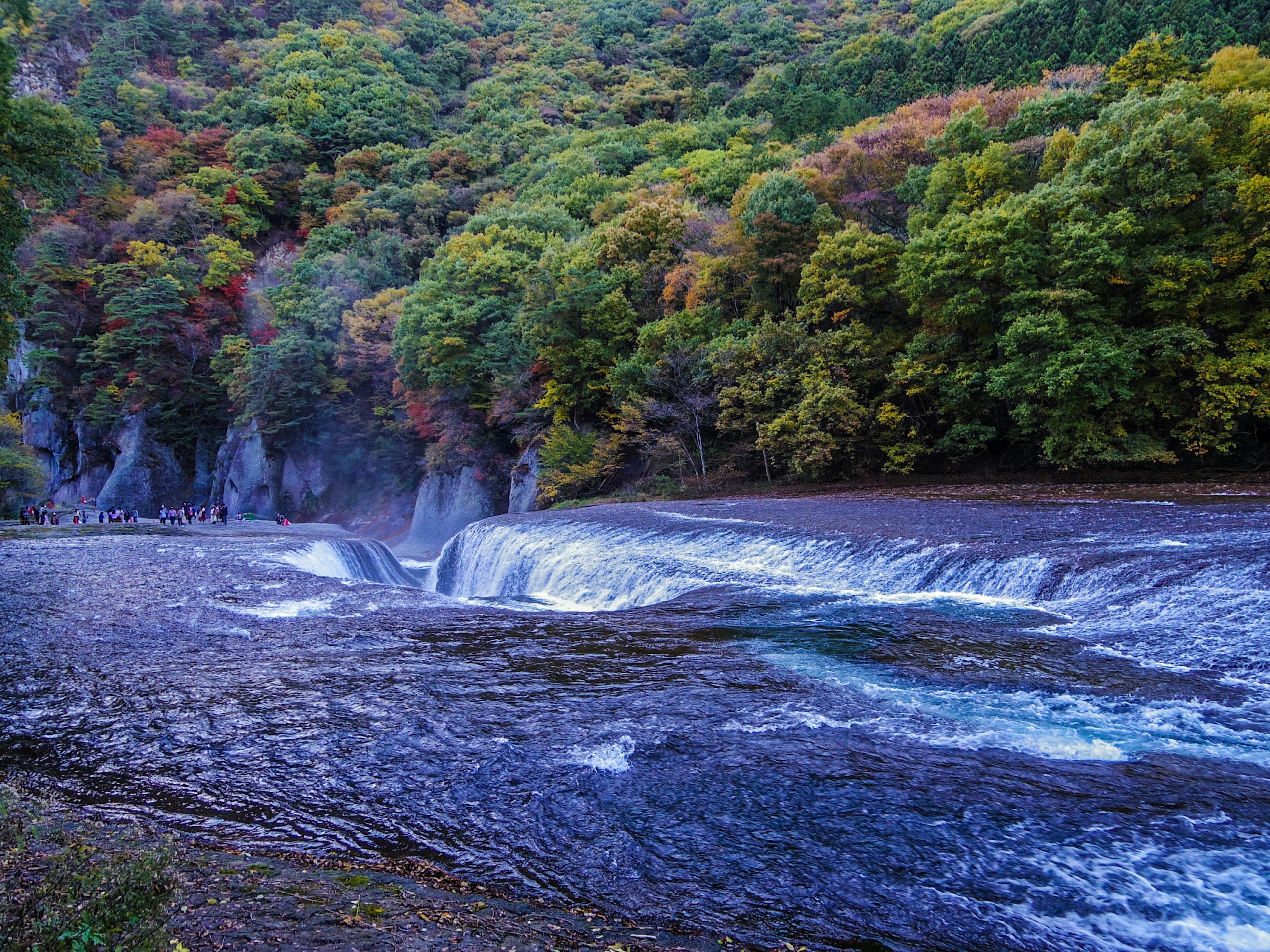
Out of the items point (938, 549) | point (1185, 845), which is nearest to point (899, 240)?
point (938, 549)

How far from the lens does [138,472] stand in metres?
49.8

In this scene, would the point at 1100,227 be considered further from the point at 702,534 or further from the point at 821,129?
the point at 821,129

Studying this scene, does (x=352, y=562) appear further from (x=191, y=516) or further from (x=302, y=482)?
(x=302, y=482)

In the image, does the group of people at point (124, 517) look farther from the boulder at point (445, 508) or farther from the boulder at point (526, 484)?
the boulder at point (526, 484)

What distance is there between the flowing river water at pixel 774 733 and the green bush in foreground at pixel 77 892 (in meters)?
0.86

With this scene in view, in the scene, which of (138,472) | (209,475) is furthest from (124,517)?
(209,475)

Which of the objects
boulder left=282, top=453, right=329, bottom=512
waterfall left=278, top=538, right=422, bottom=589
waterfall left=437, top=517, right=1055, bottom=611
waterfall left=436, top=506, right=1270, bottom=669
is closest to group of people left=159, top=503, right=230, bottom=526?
boulder left=282, top=453, right=329, bottom=512

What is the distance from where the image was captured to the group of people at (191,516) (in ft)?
123

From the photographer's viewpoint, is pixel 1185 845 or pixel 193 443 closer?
pixel 1185 845

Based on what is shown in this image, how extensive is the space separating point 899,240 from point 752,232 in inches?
233

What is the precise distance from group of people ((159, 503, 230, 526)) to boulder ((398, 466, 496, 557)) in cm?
961

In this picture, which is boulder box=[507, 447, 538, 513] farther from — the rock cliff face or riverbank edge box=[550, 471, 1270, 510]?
the rock cliff face

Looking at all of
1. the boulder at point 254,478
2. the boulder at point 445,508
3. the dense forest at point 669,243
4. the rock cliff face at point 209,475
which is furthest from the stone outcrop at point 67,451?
the boulder at point 445,508

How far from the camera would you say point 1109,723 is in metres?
5.82
